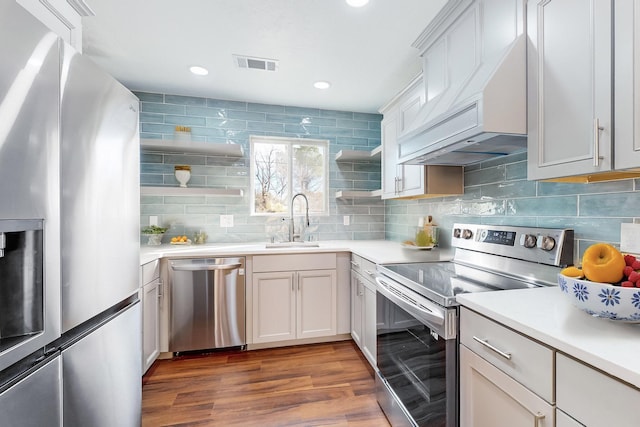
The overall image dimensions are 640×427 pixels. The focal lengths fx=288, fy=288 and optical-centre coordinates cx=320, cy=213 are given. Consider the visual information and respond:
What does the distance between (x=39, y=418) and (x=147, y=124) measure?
8.81 feet

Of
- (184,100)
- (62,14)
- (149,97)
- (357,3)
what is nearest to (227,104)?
(184,100)

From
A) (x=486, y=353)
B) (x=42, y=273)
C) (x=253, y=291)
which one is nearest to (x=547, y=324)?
(x=486, y=353)

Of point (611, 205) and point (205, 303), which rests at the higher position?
point (611, 205)

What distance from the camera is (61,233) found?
0.85 meters

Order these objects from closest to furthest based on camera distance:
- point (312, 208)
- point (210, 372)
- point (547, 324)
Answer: point (547, 324) → point (210, 372) → point (312, 208)

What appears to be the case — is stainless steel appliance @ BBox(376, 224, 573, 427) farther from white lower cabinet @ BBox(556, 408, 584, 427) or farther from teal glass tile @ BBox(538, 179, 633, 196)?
white lower cabinet @ BBox(556, 408, 584, 427)

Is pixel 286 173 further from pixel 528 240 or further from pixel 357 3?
pixel 528 240

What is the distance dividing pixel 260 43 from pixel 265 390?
240 cm

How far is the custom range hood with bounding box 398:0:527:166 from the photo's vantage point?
121 cm

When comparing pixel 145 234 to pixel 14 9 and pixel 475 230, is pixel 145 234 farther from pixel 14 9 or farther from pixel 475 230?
pixel 475 230

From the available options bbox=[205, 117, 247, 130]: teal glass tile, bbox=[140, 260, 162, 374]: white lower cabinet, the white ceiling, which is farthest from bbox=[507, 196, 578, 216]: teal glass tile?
bbox=[205, 117, 247, 130]: teal glass tile

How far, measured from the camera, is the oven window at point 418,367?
3.70 ft

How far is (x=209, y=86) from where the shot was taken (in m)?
2.69

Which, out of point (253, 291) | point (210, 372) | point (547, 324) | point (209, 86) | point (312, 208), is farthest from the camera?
point (312, 208)
